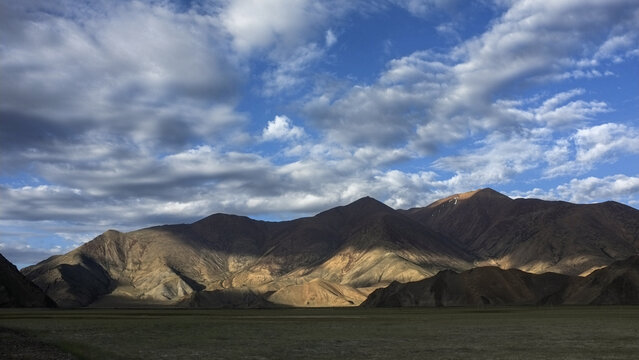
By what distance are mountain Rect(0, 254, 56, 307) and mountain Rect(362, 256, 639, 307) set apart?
10566 centimetres

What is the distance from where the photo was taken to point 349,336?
53.8 m

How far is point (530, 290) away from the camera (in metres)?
194

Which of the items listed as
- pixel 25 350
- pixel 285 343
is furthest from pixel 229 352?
pixel 25 350

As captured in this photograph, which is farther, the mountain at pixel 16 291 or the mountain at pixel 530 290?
the mountain at pixel 16 291

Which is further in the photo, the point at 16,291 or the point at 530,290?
the point at 530,290

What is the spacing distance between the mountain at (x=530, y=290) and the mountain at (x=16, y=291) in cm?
10566

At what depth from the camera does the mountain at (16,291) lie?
171875 millimetres

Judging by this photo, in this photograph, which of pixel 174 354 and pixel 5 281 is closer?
pixel 174 354

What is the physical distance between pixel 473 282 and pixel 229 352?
547 ft

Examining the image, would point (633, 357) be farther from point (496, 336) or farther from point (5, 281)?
point (5, 281)

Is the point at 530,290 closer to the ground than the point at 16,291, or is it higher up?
closer to the ground

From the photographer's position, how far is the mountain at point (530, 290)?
16512 cm

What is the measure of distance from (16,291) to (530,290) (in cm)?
15838

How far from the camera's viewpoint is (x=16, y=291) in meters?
177
